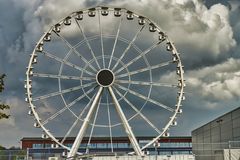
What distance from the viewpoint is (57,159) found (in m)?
42.3

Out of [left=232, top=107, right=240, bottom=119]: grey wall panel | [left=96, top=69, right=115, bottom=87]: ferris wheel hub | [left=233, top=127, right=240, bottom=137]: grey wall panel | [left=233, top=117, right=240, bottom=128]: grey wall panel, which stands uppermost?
[left=96, top=69, right=115, bottom=87]: ferris wheel hub

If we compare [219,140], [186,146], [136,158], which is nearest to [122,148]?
[186,146]

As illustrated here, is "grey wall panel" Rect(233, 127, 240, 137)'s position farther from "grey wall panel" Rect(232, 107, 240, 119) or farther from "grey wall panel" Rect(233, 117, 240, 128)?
"grey wall panel" Rect(232, 107, 240, 119)

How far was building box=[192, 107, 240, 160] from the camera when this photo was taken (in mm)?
57825

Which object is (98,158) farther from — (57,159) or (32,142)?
(32,142)

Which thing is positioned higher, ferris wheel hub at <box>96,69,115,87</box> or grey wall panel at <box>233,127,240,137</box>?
ferris wheel hub at <box>96,69,115,87</box>

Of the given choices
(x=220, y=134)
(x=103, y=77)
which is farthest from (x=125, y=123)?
(x=220, y=134)

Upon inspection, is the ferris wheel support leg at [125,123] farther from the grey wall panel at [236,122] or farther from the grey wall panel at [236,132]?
the grey wall panel at [236,122]

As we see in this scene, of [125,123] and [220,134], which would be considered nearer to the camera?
[125,123]

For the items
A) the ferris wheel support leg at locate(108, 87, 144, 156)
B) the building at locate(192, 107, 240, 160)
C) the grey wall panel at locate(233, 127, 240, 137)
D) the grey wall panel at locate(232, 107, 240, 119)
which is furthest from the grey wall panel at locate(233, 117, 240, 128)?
the ferris wheel support leg at locate(108, 87, 144, 156)

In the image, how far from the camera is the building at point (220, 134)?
57.8 metres

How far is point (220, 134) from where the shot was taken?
226 ft

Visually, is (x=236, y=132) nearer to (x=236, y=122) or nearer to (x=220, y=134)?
(x=236, y=122)

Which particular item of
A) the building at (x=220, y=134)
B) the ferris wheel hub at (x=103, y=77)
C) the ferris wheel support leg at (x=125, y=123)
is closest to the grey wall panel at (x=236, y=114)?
the building at (x=220, y=134)
